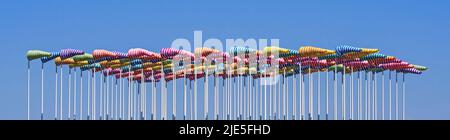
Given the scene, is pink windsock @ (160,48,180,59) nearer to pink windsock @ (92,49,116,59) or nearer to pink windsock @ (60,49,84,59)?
pink windsock @ (92,49,116,59)

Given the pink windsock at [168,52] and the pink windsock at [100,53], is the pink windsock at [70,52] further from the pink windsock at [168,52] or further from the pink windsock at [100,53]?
the pink windsock at [168,52]

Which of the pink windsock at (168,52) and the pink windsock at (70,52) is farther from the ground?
the pink windsock at (70,52)

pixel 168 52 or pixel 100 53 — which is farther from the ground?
pixel 100 53

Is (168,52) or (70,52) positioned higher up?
(70,52)

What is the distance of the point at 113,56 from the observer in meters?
59.1

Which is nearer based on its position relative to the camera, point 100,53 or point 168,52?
point 168,52

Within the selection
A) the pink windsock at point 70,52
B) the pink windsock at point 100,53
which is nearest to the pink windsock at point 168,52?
the pink windsock at point 100,53

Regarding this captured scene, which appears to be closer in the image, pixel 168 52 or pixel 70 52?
pixel 168 52

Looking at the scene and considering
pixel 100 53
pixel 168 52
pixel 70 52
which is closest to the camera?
pixel 168 52

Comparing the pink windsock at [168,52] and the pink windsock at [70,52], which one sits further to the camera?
the pink windsock at [70,52]

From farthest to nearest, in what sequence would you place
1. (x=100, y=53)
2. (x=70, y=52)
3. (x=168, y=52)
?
1. (x=70, y=52)
2. (x=100, y=53)
3. (x=168, y=52)

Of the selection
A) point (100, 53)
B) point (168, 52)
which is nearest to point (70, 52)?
point (100, 53)

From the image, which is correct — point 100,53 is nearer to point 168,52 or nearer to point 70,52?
point 70,52
